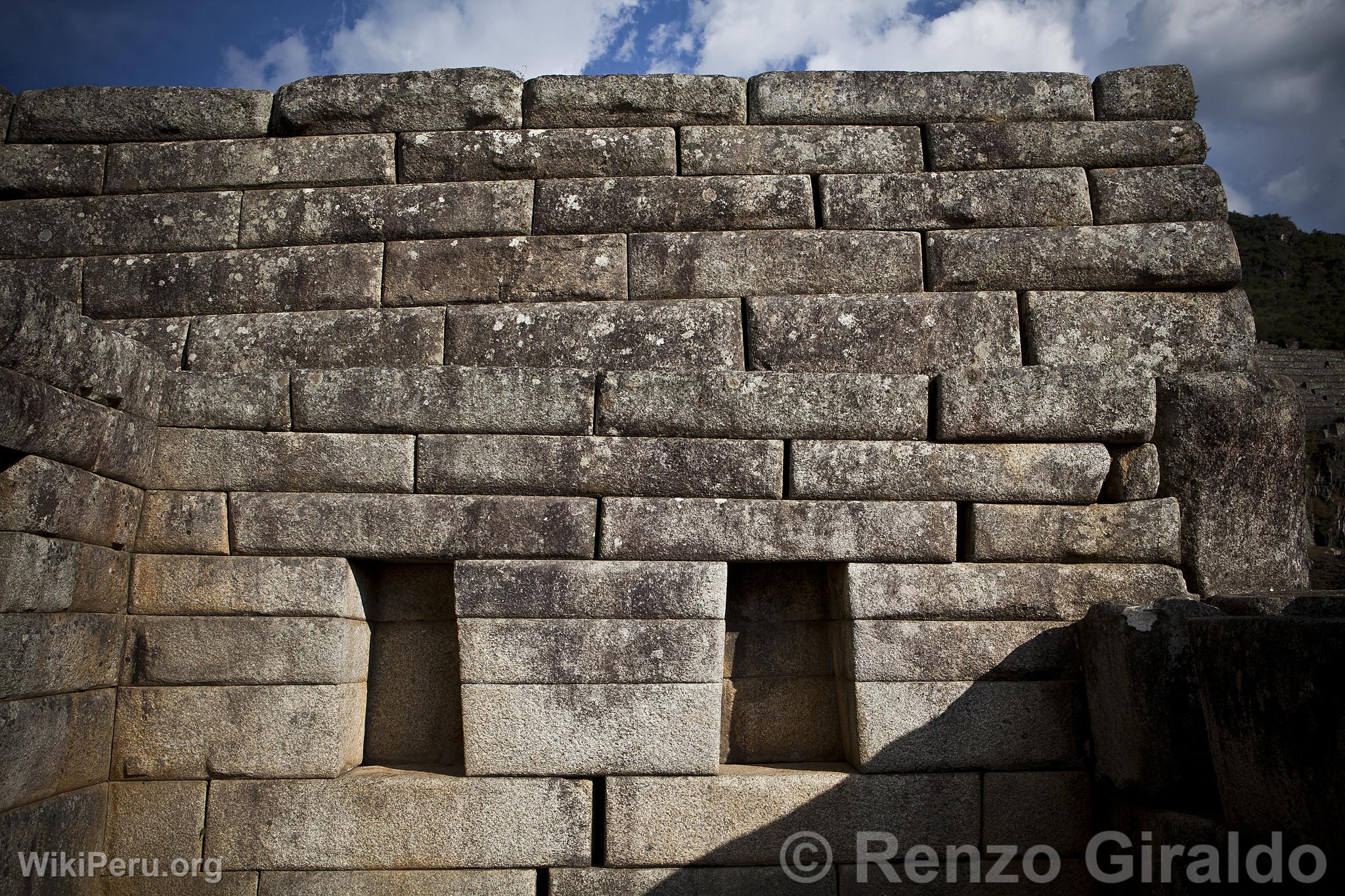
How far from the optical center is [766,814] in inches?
190

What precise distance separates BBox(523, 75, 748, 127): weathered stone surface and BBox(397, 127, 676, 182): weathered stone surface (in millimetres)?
68

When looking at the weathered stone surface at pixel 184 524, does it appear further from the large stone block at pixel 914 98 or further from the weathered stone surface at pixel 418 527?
the large stone block at pixel 914 98

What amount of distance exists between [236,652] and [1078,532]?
4.66 m

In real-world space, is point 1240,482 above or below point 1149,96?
below

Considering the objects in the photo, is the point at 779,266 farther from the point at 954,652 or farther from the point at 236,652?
the point at 236,652

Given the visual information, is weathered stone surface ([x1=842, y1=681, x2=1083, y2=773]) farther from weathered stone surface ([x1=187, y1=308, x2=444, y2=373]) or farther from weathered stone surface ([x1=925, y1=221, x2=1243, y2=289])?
weathered stone surface ([x1=187, y1=308, x2=444, y2=373])

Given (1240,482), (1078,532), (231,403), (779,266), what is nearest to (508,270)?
(779,266)

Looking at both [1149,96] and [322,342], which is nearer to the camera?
[322,342]

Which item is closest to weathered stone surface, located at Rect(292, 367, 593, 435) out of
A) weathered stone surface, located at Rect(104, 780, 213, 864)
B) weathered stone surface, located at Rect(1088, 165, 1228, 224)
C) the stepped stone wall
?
the stepped stone wall

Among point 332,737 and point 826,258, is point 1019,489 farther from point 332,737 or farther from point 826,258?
point 332,737

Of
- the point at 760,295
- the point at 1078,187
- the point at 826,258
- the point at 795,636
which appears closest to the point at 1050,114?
the point at 1078,187

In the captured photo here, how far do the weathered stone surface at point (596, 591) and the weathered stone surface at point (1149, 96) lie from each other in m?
3.82

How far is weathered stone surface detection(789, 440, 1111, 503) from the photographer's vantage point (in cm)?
505

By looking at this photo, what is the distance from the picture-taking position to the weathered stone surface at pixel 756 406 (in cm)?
507
